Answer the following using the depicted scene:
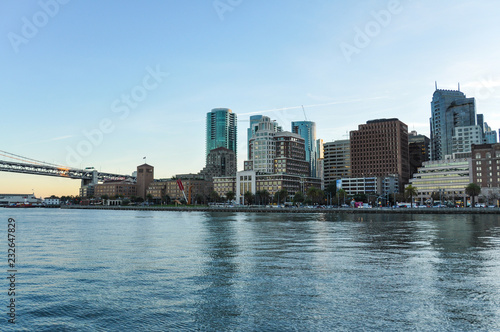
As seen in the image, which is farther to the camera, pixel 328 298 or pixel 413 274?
pixel 413 274

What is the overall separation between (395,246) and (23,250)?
144 feet

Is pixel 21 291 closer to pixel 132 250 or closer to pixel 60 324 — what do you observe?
pixel 60 324

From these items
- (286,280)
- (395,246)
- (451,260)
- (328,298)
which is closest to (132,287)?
(286,280)

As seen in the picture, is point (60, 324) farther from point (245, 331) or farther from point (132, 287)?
point (245, 331)

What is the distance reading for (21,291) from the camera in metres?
28.4

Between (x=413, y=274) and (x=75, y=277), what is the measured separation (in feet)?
86.7

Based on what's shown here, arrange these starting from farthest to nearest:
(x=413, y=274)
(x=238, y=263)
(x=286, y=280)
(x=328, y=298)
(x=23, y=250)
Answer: (x=23, y=250) → (x=238, y=263) → (x=413, y=274) → (x=286, y=280) → (x=328, y=298)

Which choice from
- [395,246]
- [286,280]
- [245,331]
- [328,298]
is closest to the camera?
[245,331]

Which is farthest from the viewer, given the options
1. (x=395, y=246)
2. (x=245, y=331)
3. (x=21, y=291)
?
(x=395, y=246)

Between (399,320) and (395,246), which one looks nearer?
(399,320)

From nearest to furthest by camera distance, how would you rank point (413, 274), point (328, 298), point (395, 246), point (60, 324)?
point (60, 324), point (328, 298), point (413, 274), point (395, 246)

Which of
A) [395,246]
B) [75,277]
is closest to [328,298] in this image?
[75,277]

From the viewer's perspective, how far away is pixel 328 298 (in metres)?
26.1

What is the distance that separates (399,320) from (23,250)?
42.9 metres
